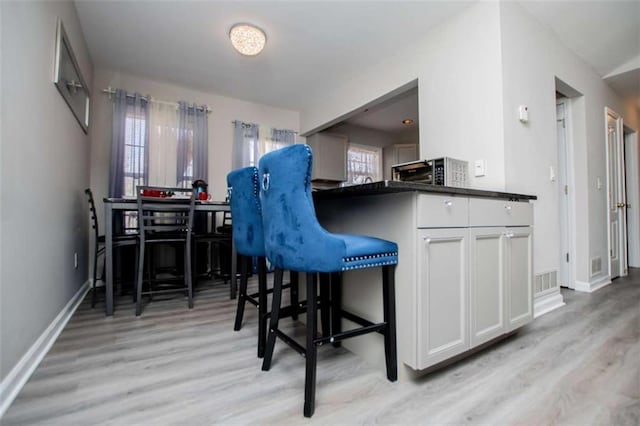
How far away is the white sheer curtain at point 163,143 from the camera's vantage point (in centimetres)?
349

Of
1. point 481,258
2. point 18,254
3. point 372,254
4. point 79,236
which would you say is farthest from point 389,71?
point 79,236

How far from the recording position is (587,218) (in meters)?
2.91

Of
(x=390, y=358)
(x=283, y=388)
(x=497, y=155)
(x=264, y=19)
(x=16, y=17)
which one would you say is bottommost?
(x=283, y=388)

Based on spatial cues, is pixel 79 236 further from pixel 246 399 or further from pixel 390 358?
pixel 390 358

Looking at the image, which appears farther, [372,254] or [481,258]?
[481,258]

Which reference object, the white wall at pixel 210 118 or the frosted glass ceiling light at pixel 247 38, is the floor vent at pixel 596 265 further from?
the white wall at pixel 210 118

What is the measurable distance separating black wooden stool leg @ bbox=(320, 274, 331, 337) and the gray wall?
4.40ft

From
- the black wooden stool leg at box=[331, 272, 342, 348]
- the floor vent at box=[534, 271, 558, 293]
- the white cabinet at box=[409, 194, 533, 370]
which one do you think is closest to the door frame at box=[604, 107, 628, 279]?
the floor vent at box=[534, 271, 558, 293]

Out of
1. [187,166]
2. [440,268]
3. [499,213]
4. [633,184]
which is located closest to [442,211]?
[440,268]

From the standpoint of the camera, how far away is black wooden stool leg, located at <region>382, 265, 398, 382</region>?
1254 millimetres

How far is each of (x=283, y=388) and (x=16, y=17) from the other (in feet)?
6.54

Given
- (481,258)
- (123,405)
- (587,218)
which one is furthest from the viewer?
(587,218)

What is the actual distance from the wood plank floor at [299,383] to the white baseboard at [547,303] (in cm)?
28

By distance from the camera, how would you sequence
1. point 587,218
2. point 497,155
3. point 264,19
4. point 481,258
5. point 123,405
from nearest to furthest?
point 123,405 → point 481,258 → point 497,155 → point 264,19 → point 587,218
